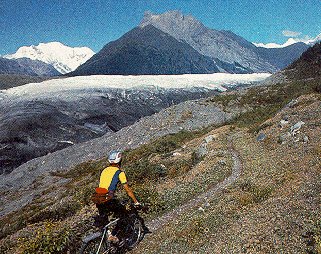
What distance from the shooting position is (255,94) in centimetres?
6153

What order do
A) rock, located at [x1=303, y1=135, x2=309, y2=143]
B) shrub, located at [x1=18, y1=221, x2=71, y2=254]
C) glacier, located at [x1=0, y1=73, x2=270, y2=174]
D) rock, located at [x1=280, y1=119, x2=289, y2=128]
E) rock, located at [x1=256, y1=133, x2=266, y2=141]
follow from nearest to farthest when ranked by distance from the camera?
1. shrub, located at [x1=18, y1=221, x2=71, y2=254]
2. rock, located at [x1=303, y1=135, x2=309, y2=143]
3. rock, located at [x1=256, y1=133, x2=266, y2=141]
4. rock, located at [x1=280, y1=119, x2=289, y2=128]
5. glacier, located at [x1=0, y1=73, x2=270, y2=174]

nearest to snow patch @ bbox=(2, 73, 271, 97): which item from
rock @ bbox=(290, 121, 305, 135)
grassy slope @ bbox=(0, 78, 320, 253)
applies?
grassy slope @ bbox=(0, 78, 320, 253)

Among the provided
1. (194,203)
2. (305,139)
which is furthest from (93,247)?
(305,139)

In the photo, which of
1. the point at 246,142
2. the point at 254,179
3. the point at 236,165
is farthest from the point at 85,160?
the point at 254,179

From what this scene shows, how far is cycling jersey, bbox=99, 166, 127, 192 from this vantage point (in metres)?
9.64

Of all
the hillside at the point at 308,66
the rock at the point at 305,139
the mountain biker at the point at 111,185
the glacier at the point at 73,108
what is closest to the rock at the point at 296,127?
the rock at the point at 305,139

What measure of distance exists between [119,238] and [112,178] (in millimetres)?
2387

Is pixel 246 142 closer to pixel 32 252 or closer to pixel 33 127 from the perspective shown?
pixel 32 252

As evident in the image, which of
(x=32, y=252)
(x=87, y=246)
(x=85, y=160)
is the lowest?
(x=85, y=160)

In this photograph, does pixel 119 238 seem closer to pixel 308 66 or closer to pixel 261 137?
pixel 261 137

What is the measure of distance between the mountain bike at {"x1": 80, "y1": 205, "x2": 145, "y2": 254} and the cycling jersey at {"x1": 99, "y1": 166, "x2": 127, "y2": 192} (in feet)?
4.14

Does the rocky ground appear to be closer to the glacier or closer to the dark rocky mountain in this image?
the dark rocky mountain

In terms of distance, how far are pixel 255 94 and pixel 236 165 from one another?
43.8 metres

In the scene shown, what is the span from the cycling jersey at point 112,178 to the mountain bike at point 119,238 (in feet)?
4.14
